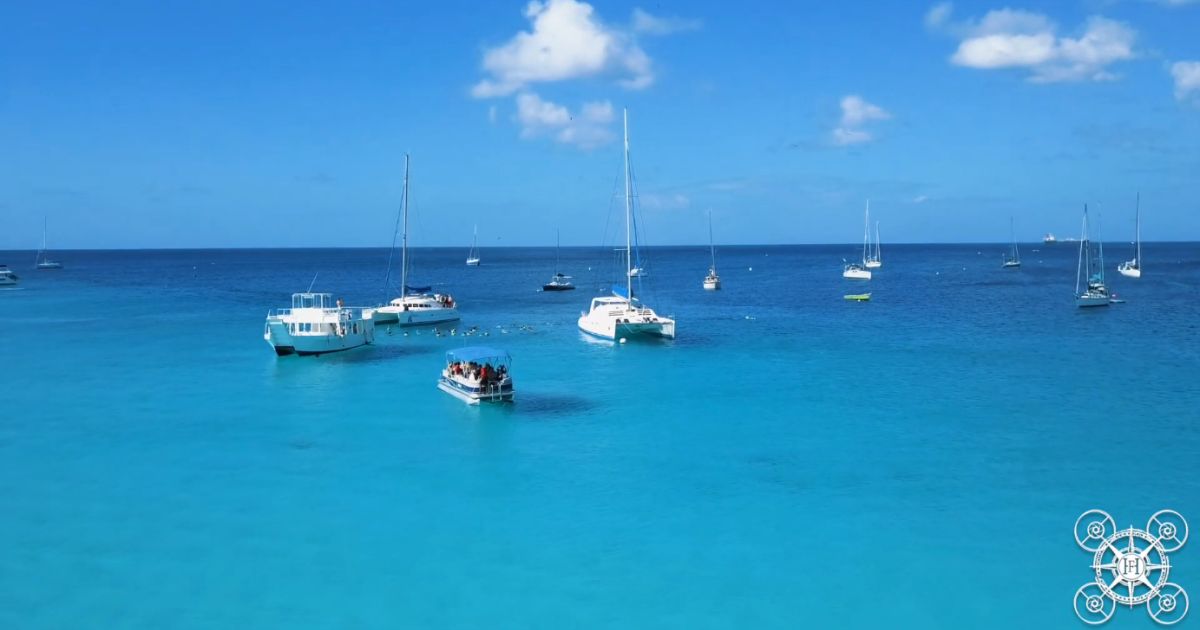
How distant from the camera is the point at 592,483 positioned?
29578mm

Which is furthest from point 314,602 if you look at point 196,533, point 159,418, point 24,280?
point 24,280

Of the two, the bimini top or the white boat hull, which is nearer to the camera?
the white boat hull

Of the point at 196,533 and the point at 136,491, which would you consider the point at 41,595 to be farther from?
the point at 136,491

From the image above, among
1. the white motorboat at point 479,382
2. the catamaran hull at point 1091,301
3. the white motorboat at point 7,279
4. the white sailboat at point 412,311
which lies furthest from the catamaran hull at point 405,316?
the white motorboat at point 7,279

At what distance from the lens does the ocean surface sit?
21.2m

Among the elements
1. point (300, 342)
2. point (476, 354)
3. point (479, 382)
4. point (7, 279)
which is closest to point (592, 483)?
point (479, 382)

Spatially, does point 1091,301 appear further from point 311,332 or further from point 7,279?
point 7,279

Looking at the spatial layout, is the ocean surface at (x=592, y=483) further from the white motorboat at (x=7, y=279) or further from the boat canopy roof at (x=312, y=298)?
the white motorboat at (x=7, y=279)

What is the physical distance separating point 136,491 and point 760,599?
20.4 metres

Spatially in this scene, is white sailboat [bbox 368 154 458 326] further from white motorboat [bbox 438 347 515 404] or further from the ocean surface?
white motorboat [bbox 438 347 515 404]

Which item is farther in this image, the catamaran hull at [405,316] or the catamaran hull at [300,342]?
the catamaran hull at [405,316]

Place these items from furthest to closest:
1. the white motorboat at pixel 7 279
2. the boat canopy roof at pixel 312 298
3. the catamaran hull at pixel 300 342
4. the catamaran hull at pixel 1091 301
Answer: the white motorboat at pixel 7 279 < the catamaran hull at pixel 1091 301 < the catamaran hull at pixel 300 342 < the boat canopy roof at pixel 312 298

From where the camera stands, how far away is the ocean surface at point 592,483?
21219mm

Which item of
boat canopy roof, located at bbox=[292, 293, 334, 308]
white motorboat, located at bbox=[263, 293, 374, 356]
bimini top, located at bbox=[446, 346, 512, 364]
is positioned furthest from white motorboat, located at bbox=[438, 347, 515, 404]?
white motorboat, located at bbox=[263, 293, 374, 356]
